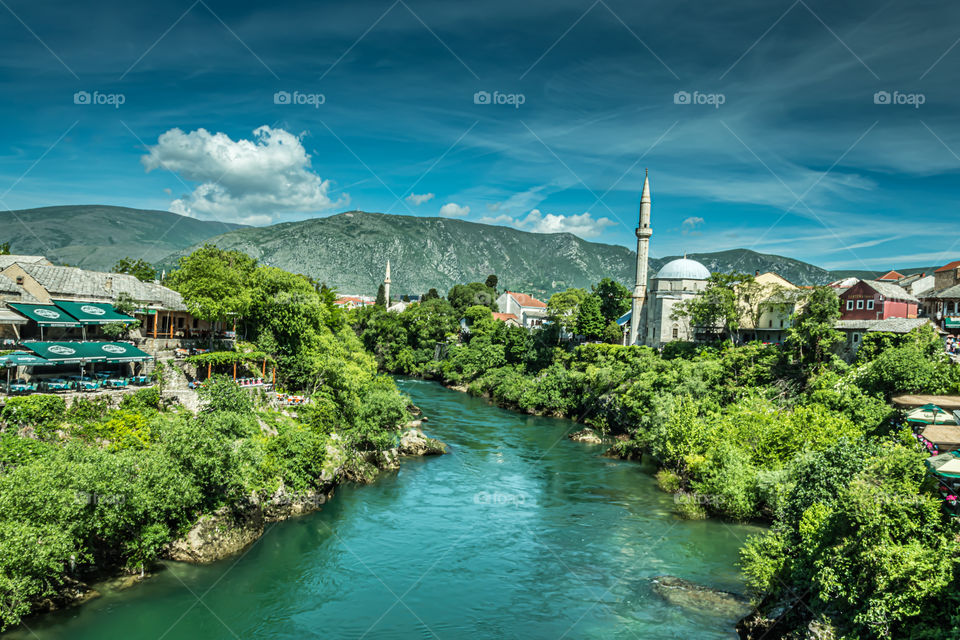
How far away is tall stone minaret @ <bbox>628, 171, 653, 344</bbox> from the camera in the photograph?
74.4 metres

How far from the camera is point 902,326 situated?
44.0 m

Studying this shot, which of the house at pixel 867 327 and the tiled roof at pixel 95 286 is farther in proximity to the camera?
the house at pixel 867 327

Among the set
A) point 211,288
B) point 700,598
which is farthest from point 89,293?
point 700,598

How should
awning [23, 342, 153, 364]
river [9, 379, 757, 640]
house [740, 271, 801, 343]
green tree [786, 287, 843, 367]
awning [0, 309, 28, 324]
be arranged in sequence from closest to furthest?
river [9, 379, 757, 640], awning [23, 342, 153, 364], awning [0, 309, 28, 324], green tree [786, 287, 843, 367], house [740, 271, 801, 343]

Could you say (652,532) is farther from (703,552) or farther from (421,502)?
(421,502)

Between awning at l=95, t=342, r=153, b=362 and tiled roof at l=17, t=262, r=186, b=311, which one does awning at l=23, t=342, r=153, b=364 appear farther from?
tiled roof at l=17, t=262, r=186, b=311

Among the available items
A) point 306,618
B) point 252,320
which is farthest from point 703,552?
point 252,320

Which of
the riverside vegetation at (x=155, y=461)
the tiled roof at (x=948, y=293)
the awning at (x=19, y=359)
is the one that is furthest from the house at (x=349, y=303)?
the tiled roof at (x=948, y=293)

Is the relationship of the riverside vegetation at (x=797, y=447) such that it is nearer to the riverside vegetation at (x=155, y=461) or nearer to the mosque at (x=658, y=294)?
the mosque at (x=658, y=294)

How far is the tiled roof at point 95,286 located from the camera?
3656cm

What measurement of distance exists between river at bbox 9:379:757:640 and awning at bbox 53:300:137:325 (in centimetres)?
1720

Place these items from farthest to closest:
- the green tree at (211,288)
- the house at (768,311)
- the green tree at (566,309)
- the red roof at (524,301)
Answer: the red roof at (524,301)
the green tree at (566,309)
the house at (768,311)
the green tree at (211,288)

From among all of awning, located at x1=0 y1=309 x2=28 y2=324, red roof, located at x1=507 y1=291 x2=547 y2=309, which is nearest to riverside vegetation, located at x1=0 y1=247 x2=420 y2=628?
awning, located at x1=0 y1=309 x2=28 y2=324

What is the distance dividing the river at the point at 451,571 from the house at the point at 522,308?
90.3 metres
